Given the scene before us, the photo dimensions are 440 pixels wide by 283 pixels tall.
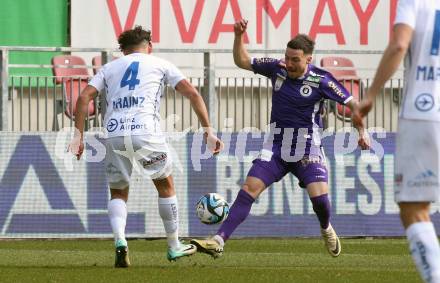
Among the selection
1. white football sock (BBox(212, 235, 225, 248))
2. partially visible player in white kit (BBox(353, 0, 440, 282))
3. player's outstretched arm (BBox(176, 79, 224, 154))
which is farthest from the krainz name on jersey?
partially visible player in white kit (BBox(353, 0, 440, 282))

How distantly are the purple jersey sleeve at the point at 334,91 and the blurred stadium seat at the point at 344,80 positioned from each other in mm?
4963

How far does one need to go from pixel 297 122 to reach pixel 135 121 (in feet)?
5.63

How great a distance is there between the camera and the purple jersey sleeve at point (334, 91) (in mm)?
12383

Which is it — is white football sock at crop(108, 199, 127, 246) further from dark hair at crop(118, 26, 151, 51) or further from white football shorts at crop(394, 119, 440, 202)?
white football shorts at crop(394, 119, 440, 202)

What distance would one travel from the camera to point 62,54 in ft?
65.9

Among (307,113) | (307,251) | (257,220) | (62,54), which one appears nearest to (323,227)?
(307,113)

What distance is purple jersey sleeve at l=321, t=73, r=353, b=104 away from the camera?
12383mm

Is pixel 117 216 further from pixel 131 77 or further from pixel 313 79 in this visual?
pixel 313 79

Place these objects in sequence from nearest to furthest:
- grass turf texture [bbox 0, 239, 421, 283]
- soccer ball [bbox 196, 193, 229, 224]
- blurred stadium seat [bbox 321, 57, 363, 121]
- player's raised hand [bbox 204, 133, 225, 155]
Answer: grass turf texture [bbox 0, 239, 421, 283] → player's raised hand [bbox 204, 133, 225, 155] → soccer ball [bbox 196, 193, 229, 224] → blurred stadium seat [bbox 321, 57, 363, 121]

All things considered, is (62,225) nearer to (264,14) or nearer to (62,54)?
(62,54)

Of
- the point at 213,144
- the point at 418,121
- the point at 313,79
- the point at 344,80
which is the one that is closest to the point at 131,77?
the point at 213,144

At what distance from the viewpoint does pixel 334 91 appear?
1241 cm

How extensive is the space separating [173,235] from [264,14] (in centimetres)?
1006

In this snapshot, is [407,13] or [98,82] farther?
[98,82]
